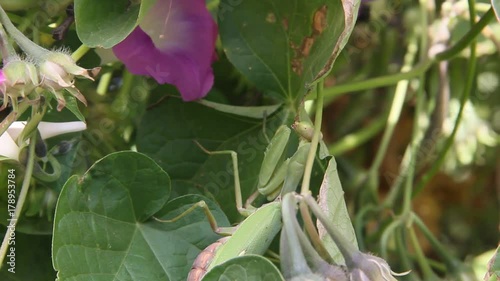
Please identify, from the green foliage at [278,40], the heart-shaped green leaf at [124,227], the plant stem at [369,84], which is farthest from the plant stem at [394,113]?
the heart-shaped green leaf at [124,227]

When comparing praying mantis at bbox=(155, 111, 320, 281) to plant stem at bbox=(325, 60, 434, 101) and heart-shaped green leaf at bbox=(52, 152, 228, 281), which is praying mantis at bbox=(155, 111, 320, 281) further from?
plant stem at bbox=(325, 60, 434, 101)

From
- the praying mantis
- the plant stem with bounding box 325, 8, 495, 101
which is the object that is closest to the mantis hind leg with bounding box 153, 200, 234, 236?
the praying mantis

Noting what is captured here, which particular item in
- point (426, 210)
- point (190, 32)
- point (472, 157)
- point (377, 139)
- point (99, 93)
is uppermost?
point (190, 32)

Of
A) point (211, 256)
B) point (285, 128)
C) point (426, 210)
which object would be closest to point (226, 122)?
point (285, 128)

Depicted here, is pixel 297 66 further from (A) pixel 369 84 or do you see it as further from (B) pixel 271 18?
(A) pixel 369 84

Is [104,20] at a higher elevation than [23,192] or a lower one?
higher

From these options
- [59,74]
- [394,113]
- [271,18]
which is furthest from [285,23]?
[394,113]

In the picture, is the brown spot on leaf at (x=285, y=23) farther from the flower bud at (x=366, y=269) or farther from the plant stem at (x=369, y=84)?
the flower bud at (x=366, y=269)

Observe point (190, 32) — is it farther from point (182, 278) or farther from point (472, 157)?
point (472, 157)
